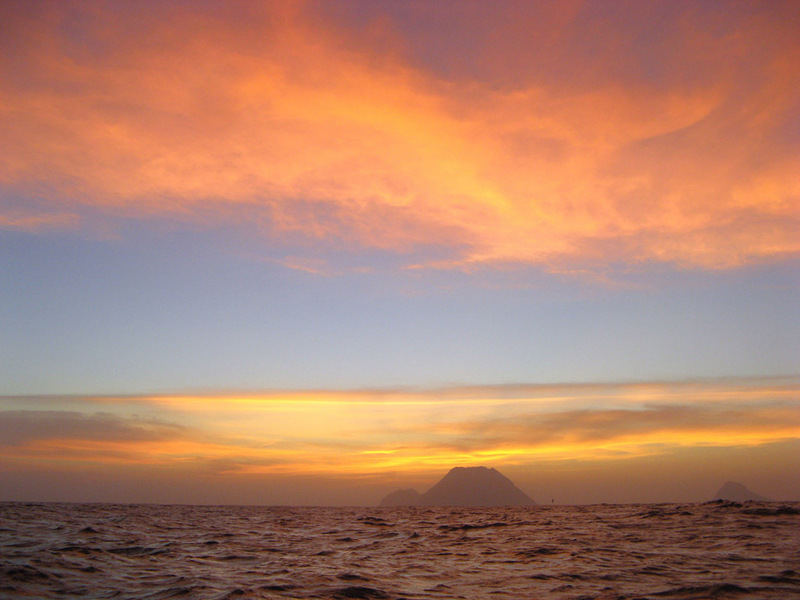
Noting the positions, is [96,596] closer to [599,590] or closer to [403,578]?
[403,578]

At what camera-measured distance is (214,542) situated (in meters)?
25.7

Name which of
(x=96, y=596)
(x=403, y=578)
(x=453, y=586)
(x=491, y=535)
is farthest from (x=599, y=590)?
(x=491, y=535)

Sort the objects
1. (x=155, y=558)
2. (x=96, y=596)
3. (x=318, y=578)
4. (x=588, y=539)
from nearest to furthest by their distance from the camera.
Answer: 1. (x=96, y=596)
2. (x=318, y=578)
3. (x=155, y=558)
4. (x=588, y=539)

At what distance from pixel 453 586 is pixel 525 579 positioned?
7.35ft

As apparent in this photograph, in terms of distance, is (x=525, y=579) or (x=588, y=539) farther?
(x=588, y=539)

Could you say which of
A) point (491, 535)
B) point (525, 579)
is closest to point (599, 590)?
point (525, 579)

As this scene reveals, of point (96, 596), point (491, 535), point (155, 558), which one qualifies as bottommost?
point (491, 535)

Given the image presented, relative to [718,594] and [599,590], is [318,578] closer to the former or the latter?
[599,590]

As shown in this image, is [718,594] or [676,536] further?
[676,536]

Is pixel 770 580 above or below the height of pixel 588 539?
above

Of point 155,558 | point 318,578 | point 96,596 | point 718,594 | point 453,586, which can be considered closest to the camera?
point 718,594

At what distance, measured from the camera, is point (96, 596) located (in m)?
12.5

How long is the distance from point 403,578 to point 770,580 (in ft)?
31.6

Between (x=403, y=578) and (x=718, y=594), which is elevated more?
(x=718, y=594)
